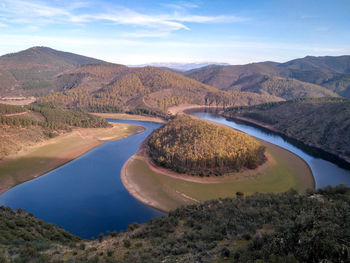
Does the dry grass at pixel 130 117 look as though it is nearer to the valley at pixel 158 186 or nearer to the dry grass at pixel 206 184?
the valley at pixel 158 186

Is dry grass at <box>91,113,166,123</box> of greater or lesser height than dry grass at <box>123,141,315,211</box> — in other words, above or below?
above

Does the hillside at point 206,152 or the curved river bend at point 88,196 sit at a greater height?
the hillside at point 206,152

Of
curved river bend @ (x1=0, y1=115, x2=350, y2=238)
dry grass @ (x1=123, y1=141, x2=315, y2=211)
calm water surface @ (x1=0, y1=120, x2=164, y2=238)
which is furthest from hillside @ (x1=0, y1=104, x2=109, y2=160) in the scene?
dry grass @ (x1=123, y1=141, x2=315, y2=211)

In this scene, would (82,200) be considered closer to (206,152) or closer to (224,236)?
(206,152)

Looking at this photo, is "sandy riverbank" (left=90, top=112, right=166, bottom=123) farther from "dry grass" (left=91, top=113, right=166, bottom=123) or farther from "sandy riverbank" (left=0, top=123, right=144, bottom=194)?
"sandy riverbank" (left=0, top=123, right=144, bottom=194)

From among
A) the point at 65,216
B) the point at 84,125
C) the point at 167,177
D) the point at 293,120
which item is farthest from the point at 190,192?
the point at 293,120

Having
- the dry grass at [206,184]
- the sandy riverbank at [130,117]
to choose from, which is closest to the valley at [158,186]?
the dry grass at [206,184]
